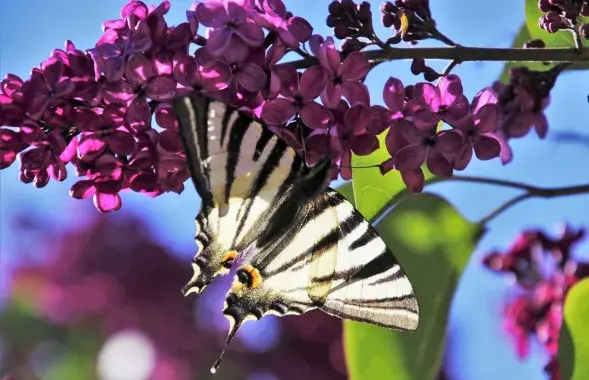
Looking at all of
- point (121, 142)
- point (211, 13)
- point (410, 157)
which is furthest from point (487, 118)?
point (121, 142)

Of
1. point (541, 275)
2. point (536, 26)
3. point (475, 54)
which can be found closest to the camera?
point (475, 54)

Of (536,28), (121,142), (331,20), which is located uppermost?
(536,28)

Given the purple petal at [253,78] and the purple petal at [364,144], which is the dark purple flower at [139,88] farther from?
the purple petal at [364,144]

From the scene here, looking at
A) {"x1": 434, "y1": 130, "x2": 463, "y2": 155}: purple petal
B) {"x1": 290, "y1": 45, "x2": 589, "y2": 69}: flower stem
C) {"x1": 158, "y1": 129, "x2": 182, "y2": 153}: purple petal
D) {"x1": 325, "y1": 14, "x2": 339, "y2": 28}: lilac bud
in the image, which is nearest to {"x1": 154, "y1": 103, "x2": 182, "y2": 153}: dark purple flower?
{"x1": 158, "y1": 129, "x2": 182, "y2": 153}: purple petal

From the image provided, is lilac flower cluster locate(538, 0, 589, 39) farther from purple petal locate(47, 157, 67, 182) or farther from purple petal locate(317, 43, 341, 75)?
purple petal locate(47, 157, 67, 182)

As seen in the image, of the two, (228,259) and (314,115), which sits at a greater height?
(314,115)

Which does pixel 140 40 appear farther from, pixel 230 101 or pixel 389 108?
pixel 389 108

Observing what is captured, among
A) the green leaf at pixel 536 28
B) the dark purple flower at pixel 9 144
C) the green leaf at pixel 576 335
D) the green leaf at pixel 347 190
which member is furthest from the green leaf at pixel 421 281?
the dark purple flower at pixel 9 144
